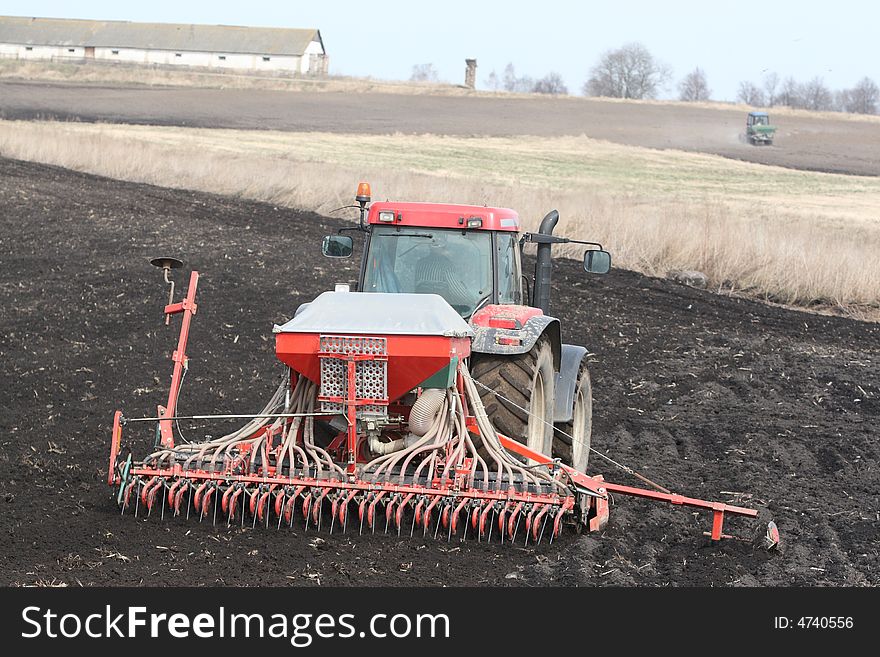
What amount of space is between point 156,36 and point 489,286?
81.7m

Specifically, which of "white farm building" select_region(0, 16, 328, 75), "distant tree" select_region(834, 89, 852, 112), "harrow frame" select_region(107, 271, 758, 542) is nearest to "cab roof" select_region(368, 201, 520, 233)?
"harrow frame" select_region(107, 271, 758, 542)

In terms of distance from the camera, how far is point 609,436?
907cm

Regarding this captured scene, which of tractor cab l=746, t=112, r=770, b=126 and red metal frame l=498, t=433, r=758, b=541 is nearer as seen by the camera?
red metal frame l=498, t=433, r=758, b=541

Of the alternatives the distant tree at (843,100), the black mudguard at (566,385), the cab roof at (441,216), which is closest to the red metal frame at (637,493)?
the black mudguard at (566,385)

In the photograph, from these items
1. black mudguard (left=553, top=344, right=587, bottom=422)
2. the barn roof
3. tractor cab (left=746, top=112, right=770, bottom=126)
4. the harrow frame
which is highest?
the barn roof

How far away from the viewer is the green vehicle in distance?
175 feet

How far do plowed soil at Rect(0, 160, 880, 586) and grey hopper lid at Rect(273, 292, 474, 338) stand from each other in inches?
42.4

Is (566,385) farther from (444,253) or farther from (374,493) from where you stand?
(374,493)

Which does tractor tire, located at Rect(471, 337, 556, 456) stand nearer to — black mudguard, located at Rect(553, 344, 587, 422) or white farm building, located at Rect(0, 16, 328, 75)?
black mudguard, located at Rect(553, 344, 587, 422)

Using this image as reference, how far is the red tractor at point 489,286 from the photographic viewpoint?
646 centimetres

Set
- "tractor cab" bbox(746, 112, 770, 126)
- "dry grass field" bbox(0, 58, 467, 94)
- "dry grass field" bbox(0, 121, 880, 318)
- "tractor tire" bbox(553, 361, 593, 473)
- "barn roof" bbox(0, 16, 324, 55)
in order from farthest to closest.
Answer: "barn roof" bbox(0, 16, 324, 55), "dry grass field" bbox(0, 58, 467, 94), "tractor cab" bbox(746, 112, 770, 126), "dry grass field" bbox(0, 121, 880, 318), "tractor tire" bbox(553, 361, 593, 473)

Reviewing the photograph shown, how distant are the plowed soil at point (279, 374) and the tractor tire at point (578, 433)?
343 mm

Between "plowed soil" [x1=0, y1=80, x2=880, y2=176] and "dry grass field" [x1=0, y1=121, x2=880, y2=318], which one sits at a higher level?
"plowed soil" [x1=0, y1=80, x2=880, y2=176]

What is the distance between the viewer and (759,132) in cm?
5338
